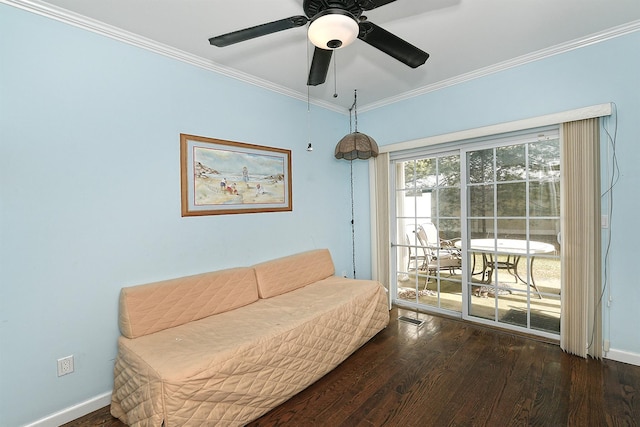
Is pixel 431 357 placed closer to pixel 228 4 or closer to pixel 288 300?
pixel 288 300

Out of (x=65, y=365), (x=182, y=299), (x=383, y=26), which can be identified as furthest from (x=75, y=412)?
(x=383, y=26)

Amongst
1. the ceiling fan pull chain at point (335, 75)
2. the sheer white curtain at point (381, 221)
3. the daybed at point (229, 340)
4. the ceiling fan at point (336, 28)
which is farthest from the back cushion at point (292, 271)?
the ceiling fan at point (336, 28)

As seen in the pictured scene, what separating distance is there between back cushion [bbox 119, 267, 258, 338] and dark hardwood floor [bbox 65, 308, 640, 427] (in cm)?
62

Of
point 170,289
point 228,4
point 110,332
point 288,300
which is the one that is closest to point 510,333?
point 288,300

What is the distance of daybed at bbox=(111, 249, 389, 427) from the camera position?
1.58 m

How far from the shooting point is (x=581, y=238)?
7.88 feet

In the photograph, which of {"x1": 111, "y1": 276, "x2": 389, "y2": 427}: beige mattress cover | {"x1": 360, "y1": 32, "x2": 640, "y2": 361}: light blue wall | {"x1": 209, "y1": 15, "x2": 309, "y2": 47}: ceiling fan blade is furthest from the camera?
{"x1": 360, "y1": 32, "x2": 640, "y2": 361}: light blue wall

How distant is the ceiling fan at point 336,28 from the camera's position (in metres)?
1.29

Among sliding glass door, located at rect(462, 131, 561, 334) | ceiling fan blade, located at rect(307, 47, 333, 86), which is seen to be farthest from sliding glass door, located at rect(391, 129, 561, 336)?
ceiling fan blade, located at rect(307, 47, 333, 86)

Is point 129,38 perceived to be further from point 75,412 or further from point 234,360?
point 75,412

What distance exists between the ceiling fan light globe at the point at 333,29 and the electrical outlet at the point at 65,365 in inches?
95.7

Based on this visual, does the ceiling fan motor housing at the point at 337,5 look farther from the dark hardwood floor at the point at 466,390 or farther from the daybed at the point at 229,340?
the dark hardwood floor at the point at 466,390

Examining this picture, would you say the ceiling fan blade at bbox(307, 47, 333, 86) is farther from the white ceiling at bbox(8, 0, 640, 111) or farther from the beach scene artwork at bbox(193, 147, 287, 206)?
the beach scene artwork at bbox(193, 147, 287, 206)

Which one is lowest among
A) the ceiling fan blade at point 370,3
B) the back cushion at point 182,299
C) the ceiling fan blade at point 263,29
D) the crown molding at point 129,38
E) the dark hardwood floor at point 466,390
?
the dark hardwood floor at point 466,390
